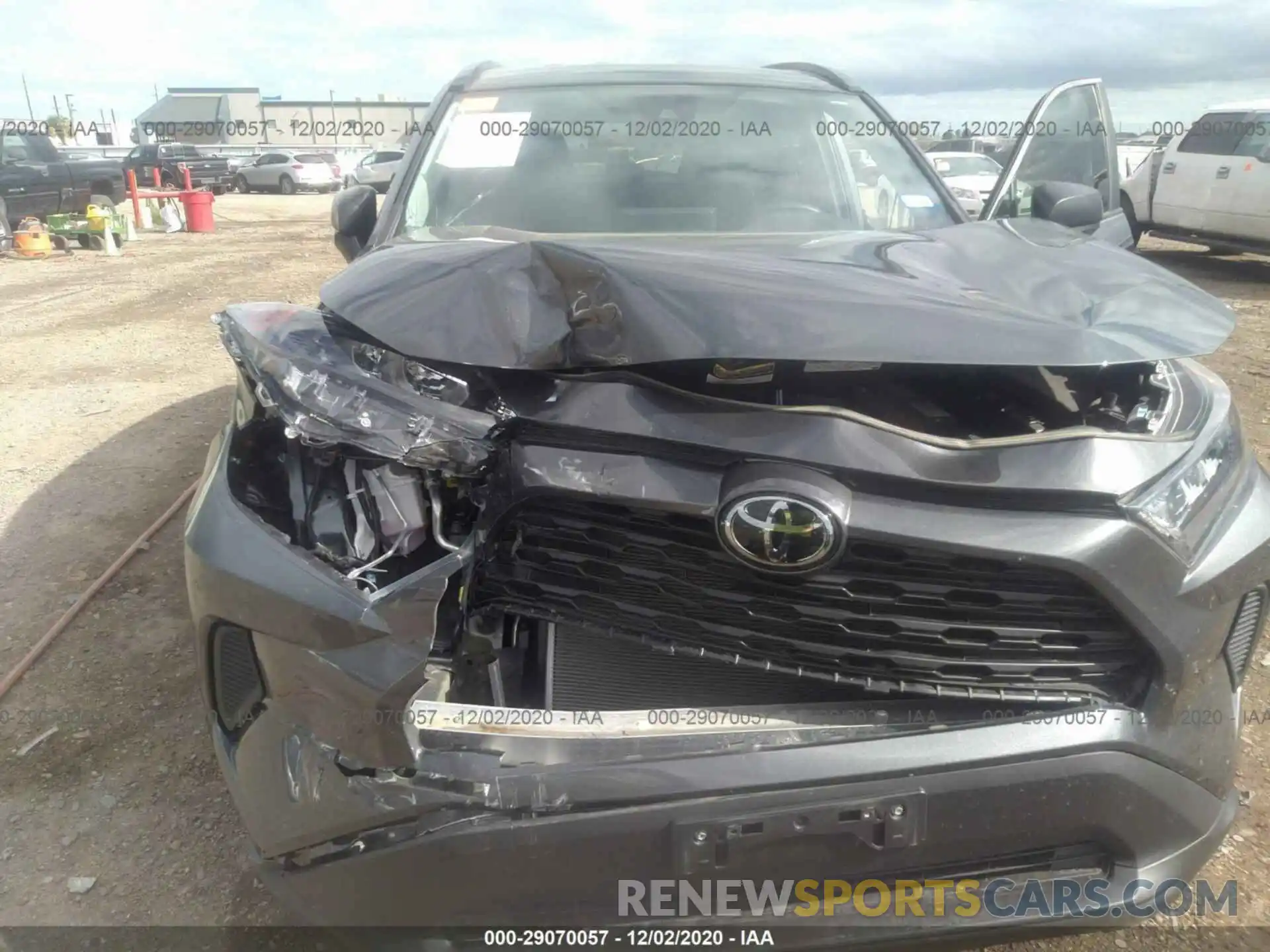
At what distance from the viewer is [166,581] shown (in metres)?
3.58

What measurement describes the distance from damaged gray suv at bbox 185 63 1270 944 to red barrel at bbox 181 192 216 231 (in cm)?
1640

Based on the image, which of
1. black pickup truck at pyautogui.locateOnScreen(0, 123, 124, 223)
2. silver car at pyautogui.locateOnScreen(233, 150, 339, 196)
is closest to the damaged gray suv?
black pickup truck at pyautogui.locateOnScreen(0, 123, 124, 223)

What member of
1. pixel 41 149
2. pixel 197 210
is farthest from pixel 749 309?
pixel 197 210

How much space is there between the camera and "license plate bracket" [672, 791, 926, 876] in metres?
1.46

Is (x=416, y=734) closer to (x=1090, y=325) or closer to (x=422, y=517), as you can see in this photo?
(x=422, y=517)

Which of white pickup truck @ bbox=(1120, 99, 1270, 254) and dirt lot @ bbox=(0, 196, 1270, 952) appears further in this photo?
white pickup truck @ bbox=(1120, 99, 1270, 254)

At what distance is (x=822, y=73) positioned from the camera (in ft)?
12.1

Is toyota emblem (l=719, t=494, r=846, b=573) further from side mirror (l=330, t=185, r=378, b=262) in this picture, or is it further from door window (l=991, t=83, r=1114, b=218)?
door window (l=991, t=83, r=1114, b=218)

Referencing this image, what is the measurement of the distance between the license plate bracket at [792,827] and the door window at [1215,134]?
10.7 metres

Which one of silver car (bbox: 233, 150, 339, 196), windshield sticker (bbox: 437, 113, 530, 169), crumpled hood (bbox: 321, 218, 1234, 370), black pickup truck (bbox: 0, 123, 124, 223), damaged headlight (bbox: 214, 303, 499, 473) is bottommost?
silver car (bbox: 233, 150, 339, 196)

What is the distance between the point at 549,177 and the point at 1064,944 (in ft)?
7.82

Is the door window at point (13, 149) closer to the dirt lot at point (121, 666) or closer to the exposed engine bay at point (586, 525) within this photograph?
the dirt lot at point (121, 666)

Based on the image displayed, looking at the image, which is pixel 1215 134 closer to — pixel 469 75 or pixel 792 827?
pixel 469 75

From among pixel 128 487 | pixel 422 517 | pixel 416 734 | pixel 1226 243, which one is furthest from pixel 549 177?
pixel 1226 243
